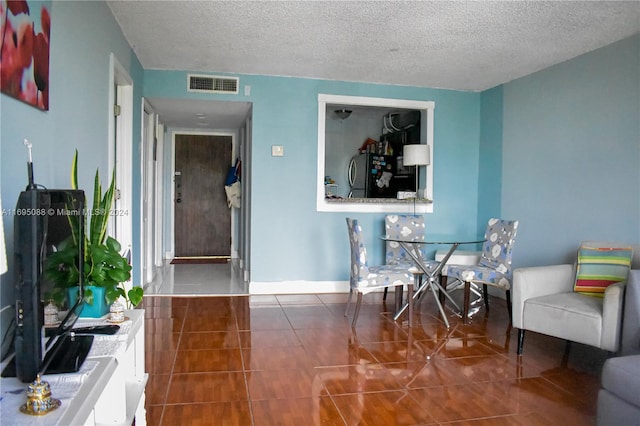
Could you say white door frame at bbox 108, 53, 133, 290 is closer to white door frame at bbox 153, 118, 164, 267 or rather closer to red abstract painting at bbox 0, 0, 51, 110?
red abstract painting at bbox 0, 0, 51, 110

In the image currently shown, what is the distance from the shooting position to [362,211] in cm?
534

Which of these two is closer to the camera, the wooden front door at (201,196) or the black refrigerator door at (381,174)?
the black refrigerator door at (381,174)

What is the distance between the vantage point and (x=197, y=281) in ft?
18.5

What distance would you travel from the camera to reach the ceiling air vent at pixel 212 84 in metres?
4.92

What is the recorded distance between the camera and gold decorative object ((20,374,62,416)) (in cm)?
114

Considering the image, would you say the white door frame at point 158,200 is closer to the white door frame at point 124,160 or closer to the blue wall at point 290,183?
the blue wall at point 290,183

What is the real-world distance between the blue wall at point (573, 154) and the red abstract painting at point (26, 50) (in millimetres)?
3984

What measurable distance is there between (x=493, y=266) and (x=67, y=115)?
11.6ft

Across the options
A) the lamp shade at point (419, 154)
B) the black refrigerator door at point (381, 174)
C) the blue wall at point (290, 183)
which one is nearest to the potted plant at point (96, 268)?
the blue wall at point (290, 183)

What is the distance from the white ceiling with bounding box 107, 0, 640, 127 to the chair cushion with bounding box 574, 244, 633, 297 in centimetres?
166

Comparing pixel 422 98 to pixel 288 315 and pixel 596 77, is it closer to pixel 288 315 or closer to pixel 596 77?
pixel 596 77

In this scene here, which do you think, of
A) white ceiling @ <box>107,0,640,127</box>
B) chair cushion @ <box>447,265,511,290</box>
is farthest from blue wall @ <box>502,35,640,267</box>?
chair cushion @ <box>447,265,511,290</box>

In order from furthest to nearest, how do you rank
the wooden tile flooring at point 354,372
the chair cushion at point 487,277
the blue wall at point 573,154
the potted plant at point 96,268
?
the chair cushion at point 487,277
the blue wall at point 573,154
the wooden tile flooring at point 354,372
the potted plant at point 96,268

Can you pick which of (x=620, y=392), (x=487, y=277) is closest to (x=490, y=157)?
(x=487, y=277)
